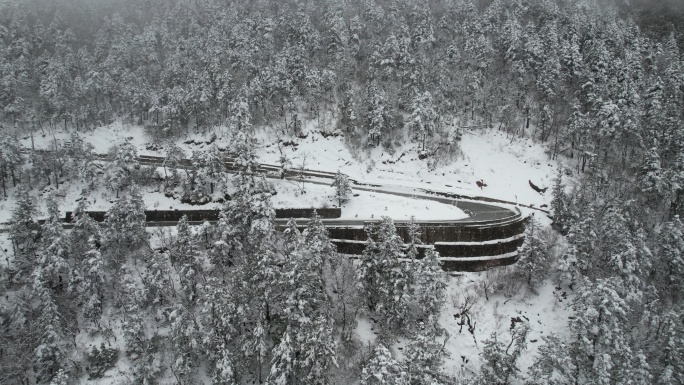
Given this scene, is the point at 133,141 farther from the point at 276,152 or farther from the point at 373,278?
the point at 373,278

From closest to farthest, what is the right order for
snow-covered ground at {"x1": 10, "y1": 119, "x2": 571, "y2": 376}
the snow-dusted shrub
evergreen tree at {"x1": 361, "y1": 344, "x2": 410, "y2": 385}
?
evergreen tree at {"x1": 361, "y1": 344, "x2": 410, "y2": 385} → the snow-dusted shrub → snow-covered ground at {"x1": 10, "y1": 119, "x2": 571, "y2": 376}

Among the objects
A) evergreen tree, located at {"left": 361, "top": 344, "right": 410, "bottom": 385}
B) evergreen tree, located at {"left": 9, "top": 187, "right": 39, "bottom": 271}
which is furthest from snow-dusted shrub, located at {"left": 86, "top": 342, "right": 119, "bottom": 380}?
evergreen tree, located at {"left": 361, "top": 344, "right": 410, "bottom": 385}

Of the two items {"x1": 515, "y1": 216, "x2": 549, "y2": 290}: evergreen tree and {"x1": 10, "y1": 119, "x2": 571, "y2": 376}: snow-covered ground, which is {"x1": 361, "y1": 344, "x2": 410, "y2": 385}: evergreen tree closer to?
{"x1": 10, "y1": 119, "x2": 571, "y2": 376}: snow-covered ground

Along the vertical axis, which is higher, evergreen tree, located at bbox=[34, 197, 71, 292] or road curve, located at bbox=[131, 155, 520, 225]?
road curve, located at bbox=[131, 155, 520, 225]

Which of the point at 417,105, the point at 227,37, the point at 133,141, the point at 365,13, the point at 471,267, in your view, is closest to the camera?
the point at 471,267

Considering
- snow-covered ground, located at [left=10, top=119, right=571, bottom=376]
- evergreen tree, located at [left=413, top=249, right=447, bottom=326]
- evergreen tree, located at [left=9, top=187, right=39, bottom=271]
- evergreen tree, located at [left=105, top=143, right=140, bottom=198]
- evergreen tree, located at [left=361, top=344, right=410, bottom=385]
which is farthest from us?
evergreen tree, located at [left=105, top=143, right=140, bottom=198]

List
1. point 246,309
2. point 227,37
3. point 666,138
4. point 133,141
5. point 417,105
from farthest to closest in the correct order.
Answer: point 227,37
point 133,141
point 417,105
point 666,138
point 246,309

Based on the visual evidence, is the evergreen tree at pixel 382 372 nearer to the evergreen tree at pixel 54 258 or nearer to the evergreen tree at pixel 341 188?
→ the evergreen tree at pixel 341 188

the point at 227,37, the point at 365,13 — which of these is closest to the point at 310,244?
the point at 227,37

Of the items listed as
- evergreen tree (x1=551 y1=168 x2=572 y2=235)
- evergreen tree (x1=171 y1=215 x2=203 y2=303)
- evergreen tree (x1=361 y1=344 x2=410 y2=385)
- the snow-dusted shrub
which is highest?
evergreen tree (x1=551 y1=168 x2=572 y2=235)
